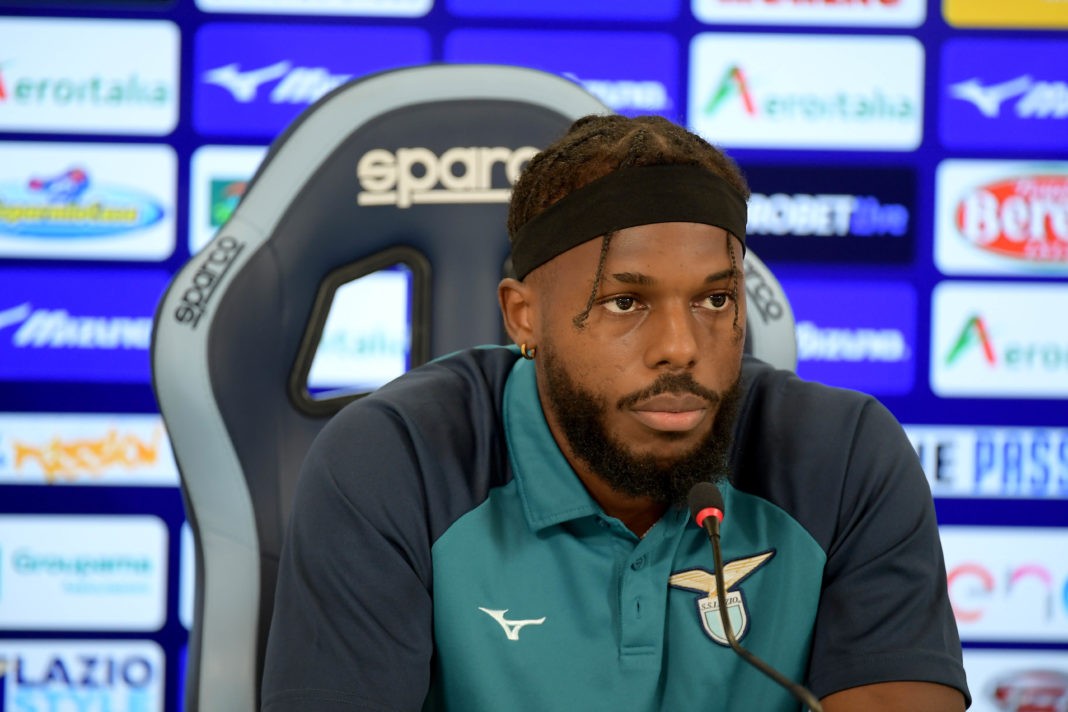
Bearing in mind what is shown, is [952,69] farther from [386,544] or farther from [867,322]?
[386,544]

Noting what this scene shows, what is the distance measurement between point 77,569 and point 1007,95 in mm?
2402

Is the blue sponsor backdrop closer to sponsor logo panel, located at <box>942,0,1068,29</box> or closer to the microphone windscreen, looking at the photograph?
Answer: sponsor logo panel, located at <box>942,0,1068,29</box>

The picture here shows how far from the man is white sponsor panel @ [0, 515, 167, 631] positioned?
1.81 m

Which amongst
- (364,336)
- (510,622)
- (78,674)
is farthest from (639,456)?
(78,674)

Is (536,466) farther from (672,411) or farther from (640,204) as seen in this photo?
(640,204)

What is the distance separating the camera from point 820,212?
8.63 feet

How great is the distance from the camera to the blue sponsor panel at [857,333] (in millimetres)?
2645

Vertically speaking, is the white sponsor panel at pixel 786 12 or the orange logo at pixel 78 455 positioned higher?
the white sponsor panel at pixel 786 12

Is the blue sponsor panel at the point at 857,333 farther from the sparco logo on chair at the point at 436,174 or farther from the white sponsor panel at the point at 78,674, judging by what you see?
the white sponsor panel at the point at 78,674

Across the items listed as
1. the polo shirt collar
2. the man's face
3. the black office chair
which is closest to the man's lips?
the man's face

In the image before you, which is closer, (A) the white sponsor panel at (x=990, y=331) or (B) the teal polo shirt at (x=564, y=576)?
→ (B) the teal polo shirt at (x=564, y=576)

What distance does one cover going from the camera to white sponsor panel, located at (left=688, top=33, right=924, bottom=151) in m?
2.63

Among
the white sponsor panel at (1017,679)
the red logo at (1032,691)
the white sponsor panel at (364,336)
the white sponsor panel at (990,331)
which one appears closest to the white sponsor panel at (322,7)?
the white sponsor panel at (364,336)

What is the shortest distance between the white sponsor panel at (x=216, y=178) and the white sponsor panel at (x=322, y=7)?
0.31m
